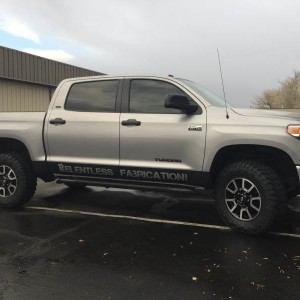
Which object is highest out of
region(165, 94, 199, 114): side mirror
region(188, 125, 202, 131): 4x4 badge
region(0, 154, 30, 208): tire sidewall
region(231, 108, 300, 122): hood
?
region(165, 94, 199, 114): side mirror

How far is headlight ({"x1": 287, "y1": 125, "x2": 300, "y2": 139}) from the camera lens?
16.1 ft

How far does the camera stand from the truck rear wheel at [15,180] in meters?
6.63

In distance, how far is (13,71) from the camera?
20.7 metres

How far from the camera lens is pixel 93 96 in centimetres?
627

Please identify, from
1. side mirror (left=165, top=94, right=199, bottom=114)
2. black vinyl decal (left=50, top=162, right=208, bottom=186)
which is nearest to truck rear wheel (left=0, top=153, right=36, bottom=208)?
black vinyl decal (left=50, top=162, right=208, bottom=186)

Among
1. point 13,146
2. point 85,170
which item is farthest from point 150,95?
point 13,146

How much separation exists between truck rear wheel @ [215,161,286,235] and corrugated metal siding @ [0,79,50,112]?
15844 mm

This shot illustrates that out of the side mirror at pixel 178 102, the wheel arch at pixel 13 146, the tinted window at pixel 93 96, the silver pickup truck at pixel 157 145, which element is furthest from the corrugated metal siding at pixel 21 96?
the side mirror at pixel 178 102

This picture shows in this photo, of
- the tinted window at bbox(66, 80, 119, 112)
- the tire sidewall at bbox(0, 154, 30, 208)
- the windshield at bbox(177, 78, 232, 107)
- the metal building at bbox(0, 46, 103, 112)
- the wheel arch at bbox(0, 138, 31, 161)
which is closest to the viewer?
the windshield at bbox(177, 78, 232, 107)

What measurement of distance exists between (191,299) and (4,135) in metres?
4.35

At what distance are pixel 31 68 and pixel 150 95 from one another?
58.4ft

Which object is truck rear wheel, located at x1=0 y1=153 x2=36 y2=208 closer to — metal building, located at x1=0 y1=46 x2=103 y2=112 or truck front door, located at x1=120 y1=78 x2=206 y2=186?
truck front door, located at x1=120 y1=78 x2=206 y2=186

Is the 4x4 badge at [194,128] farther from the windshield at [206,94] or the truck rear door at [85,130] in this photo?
the truck rear door at [85,130]

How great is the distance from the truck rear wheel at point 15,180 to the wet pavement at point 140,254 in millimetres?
207
